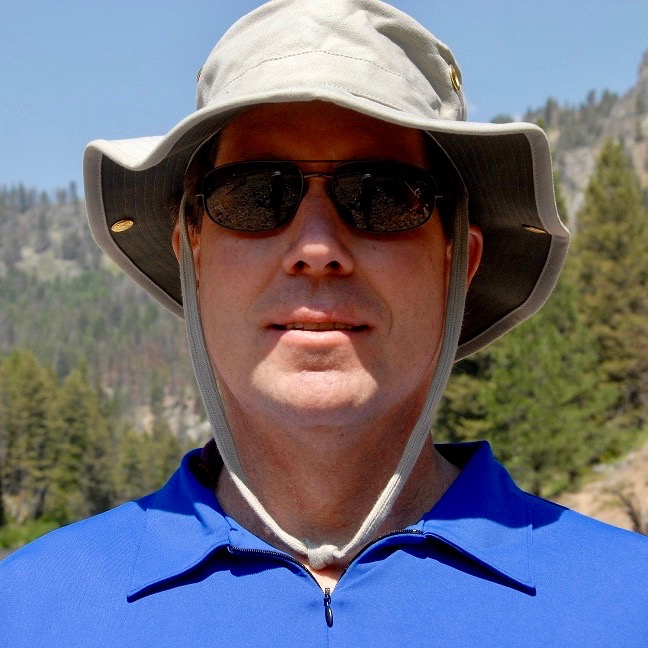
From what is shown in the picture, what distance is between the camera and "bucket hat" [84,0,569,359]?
1819mm

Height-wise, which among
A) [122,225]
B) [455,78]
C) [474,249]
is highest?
[455,78]

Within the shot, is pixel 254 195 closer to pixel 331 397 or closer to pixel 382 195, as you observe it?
pixel 382 195

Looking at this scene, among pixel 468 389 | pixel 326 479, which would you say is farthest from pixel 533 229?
pixel 468 389

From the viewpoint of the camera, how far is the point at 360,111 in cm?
175

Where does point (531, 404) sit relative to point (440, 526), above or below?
below

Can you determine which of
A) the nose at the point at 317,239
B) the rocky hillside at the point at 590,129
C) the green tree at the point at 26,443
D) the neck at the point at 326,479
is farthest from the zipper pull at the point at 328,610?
the rocky hillside at the point at 590,129

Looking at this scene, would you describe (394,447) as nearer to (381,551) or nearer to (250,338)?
(381,551)

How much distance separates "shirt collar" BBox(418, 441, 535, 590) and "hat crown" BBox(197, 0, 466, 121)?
2.77ft

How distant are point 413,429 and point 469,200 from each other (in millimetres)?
625

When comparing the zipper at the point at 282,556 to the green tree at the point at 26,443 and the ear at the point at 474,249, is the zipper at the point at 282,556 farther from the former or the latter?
the green tree at the point at 26,443

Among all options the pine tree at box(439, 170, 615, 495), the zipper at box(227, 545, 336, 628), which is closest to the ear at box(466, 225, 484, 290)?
the zipper at box(227, 545, 336, 628)

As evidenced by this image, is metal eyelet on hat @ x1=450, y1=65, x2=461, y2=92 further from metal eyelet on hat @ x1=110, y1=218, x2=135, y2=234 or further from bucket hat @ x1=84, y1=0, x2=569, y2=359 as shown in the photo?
metal eyelet on hat @ x1=110, y1=218, x2=135, y2=234

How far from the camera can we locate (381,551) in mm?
1853

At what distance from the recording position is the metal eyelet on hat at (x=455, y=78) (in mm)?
2056
